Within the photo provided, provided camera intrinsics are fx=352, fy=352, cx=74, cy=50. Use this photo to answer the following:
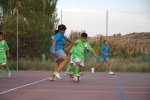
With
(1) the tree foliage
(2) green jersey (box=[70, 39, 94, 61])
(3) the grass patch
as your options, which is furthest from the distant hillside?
(2) green jersey (box=[70, 39, 94, 61])

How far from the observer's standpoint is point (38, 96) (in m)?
6.93

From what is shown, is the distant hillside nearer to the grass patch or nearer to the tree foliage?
the grass patch

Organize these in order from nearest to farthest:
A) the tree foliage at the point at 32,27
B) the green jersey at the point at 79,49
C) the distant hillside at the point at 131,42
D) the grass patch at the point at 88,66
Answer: the green jersey at the point at 79,49 < the grass patch at the point at 88,66 < the tree foliage at the point at 32,27 < the distant hillside at the point at 131,42

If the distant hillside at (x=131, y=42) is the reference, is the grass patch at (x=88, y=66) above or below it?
below

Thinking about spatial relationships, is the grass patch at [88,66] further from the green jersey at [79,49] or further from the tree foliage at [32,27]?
the green jersey at [79,49]

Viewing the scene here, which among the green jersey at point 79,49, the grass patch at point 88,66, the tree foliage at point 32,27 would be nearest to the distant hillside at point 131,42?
the grass patch at point 88,66

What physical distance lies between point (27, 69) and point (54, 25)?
390 cm

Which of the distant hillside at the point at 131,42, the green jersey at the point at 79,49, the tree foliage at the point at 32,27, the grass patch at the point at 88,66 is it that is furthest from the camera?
the distant hillside at the point at 131,42

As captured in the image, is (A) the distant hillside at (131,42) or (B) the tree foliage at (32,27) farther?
(A) the distant hillside at (131,42)

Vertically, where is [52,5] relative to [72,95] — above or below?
above

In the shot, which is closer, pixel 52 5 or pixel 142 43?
pixel 142 43

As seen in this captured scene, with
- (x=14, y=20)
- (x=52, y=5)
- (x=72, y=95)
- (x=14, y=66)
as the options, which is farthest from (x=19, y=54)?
(x=72, y=95)

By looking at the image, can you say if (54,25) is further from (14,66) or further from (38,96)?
(38,96)

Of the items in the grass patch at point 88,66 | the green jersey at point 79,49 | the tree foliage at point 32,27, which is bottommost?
the grass patch at point 88,66
